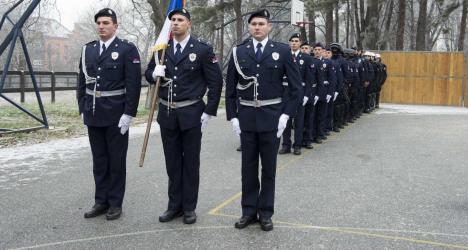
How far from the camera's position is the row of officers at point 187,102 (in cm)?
484

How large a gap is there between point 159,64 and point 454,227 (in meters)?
3.19

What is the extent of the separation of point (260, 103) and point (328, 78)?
6.20m

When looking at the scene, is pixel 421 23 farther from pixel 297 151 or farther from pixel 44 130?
pixel 44 130

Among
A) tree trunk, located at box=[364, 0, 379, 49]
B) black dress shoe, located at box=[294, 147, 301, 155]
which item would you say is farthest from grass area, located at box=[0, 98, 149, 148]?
tree trunk, located at box=[364, 0, 379, 49]

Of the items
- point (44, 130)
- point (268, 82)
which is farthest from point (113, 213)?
point (44, 130)

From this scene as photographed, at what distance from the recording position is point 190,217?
16.5 feet

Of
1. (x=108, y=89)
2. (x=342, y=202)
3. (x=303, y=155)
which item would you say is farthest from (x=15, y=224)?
(x=303, y=155)

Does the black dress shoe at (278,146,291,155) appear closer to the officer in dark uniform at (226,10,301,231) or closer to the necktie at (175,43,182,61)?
the officer in dark uniform at (226,10,301,231)

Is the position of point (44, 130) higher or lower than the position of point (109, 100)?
lower

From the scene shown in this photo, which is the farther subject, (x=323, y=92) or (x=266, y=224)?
(x=323, y=92)

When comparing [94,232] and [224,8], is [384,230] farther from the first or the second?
[224,8]

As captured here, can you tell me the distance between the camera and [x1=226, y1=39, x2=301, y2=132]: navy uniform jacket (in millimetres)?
4812

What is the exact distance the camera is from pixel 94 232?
4793 millimetres

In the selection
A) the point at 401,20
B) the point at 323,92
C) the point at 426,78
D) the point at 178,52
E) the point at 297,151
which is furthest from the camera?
the point at 401,20
